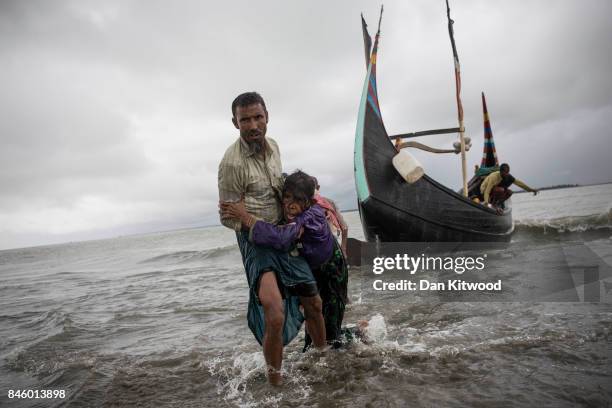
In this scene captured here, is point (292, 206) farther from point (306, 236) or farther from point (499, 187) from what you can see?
point (499, 187)

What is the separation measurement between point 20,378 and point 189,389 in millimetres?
1814

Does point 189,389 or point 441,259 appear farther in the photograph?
point 441,259

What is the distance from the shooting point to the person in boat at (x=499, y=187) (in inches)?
398

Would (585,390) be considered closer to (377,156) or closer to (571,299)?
(571,299)

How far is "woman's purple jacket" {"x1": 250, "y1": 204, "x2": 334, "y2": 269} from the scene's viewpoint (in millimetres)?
2369

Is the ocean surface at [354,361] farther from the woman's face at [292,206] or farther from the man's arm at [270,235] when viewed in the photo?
the woman's face at [292,206]

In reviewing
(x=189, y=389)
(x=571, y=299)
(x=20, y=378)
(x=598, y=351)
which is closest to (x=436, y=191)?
(x=571, y=299)

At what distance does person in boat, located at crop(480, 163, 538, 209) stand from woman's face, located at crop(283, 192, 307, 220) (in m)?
8.96

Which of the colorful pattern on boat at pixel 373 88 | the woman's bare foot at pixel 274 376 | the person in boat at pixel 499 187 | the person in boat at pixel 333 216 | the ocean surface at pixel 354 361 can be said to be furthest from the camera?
the person in boat at pixel 499 187

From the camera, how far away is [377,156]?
7.35 m

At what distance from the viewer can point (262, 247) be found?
2.48 m

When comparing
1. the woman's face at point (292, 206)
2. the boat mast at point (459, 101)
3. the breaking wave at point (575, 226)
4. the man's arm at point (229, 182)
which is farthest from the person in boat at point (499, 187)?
the man's arm at point (229, 182)

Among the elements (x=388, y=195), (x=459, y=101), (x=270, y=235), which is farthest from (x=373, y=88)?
(x=270, y=235)

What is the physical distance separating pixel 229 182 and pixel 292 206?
0.47 metres
